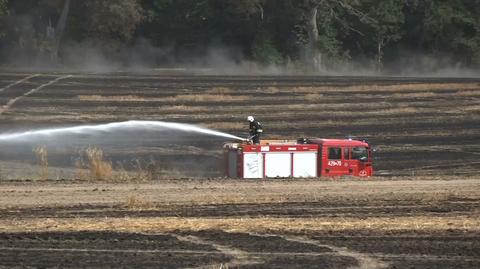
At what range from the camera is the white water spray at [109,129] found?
35688 millimetres

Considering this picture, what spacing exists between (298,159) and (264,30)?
3962 cm

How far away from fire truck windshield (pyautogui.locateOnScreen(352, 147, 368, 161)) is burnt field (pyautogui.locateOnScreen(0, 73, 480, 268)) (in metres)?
0.98

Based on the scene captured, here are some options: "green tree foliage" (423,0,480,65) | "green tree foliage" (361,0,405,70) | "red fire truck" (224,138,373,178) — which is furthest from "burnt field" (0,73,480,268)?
"green tree foliage" (361,0,405,70)

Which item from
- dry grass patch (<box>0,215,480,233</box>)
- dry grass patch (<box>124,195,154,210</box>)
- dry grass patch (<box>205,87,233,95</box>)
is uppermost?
dry grass patch (<box>205,87,233,95</box>)

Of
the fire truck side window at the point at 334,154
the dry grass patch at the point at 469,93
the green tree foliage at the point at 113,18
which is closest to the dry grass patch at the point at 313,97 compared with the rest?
the dry grass patch at the point at 469,93

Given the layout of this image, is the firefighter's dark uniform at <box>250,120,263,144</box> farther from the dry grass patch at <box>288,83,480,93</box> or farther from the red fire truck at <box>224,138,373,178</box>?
the dry grass patch at <box>288,83,480,93</box>

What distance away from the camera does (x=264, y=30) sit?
69.0 m

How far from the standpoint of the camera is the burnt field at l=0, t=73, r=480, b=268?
521 inches

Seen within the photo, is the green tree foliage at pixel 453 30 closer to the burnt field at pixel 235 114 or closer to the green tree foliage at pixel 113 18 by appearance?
the burnt field at pixel 235 114

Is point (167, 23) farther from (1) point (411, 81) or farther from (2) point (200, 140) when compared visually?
(2) point (200, 140)

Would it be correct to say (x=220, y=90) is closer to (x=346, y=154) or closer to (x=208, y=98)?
(x=208, y=98)

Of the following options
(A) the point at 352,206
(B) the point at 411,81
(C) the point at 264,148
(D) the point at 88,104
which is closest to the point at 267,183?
(C) the point at 264,148

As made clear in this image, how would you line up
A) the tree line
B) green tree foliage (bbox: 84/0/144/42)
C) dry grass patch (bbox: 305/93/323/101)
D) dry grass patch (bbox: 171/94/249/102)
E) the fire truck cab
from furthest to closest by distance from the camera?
the tree line
green tree foliage (bbox: 84/0/144/42)
dry grass patch (bbox: 305/93/323/101)
dry grass patch (bbox: 171/94/249/102)
the fire truck cab

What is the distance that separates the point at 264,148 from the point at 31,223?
14353mm
